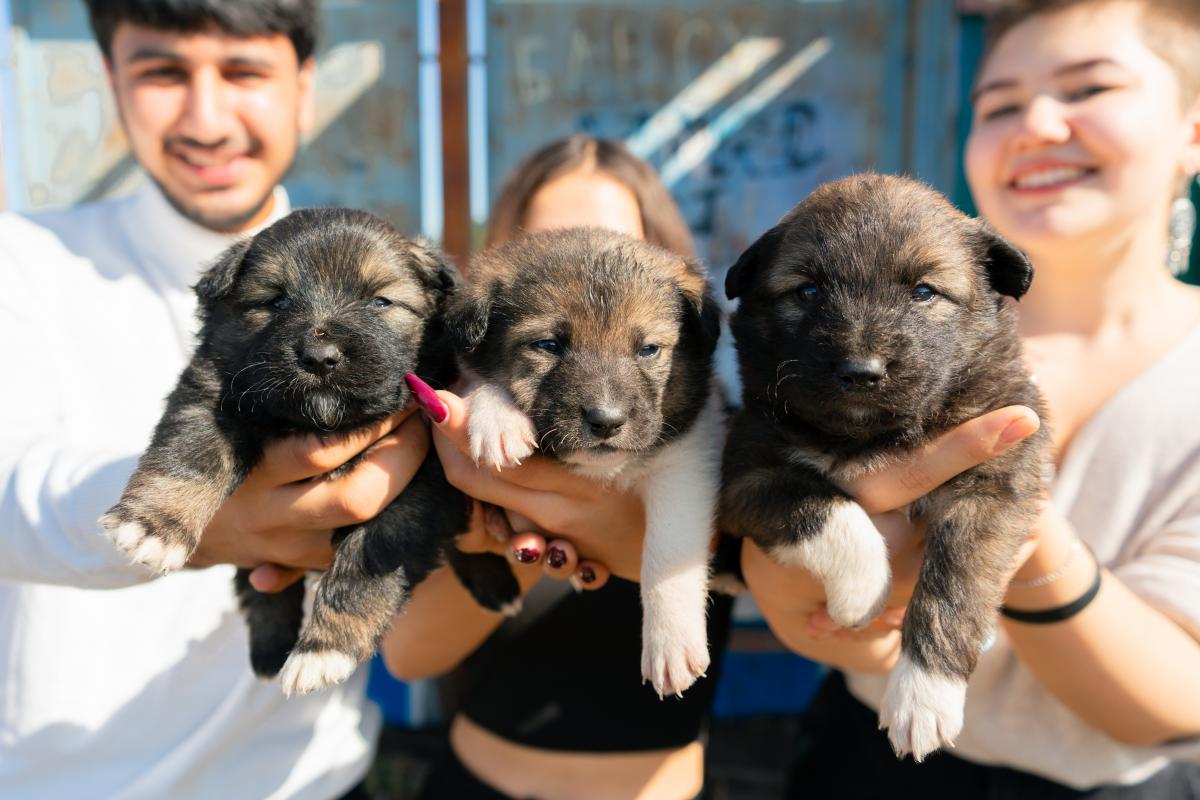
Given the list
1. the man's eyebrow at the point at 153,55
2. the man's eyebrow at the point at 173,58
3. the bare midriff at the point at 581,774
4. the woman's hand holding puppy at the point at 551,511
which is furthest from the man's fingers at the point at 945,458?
the man's eyebrow at the point at 153,55

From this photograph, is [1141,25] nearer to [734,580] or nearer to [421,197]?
[734,580]

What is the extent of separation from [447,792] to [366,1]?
15.8ft

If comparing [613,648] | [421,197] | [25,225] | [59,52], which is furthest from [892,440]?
[59,52]

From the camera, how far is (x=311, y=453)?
2.11 m

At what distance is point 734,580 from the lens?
249 centimetres

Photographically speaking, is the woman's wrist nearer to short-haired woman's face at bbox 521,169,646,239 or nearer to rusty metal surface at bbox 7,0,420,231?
short-haired woman's face at bbox 521,169,646,239

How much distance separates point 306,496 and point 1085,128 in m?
2.55

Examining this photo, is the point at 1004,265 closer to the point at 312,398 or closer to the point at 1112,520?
the point at 1112,520

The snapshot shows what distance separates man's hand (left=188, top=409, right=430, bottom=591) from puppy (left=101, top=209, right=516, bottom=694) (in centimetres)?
4

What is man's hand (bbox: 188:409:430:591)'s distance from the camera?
2094 mm

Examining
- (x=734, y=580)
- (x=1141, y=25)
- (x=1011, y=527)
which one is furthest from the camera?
(x=1141, y=25)

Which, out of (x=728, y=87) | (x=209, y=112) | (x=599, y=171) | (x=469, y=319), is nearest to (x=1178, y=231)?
(x=599, y=171)

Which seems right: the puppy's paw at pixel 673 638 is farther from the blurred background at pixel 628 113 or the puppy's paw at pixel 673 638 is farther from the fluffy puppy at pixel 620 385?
the blurred background at pixel 628 113

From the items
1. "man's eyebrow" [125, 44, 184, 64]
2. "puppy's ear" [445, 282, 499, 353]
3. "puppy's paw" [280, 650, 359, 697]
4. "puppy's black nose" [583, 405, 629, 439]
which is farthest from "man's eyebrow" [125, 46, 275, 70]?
"puppy's paw" [280, 650, 359, 697]
